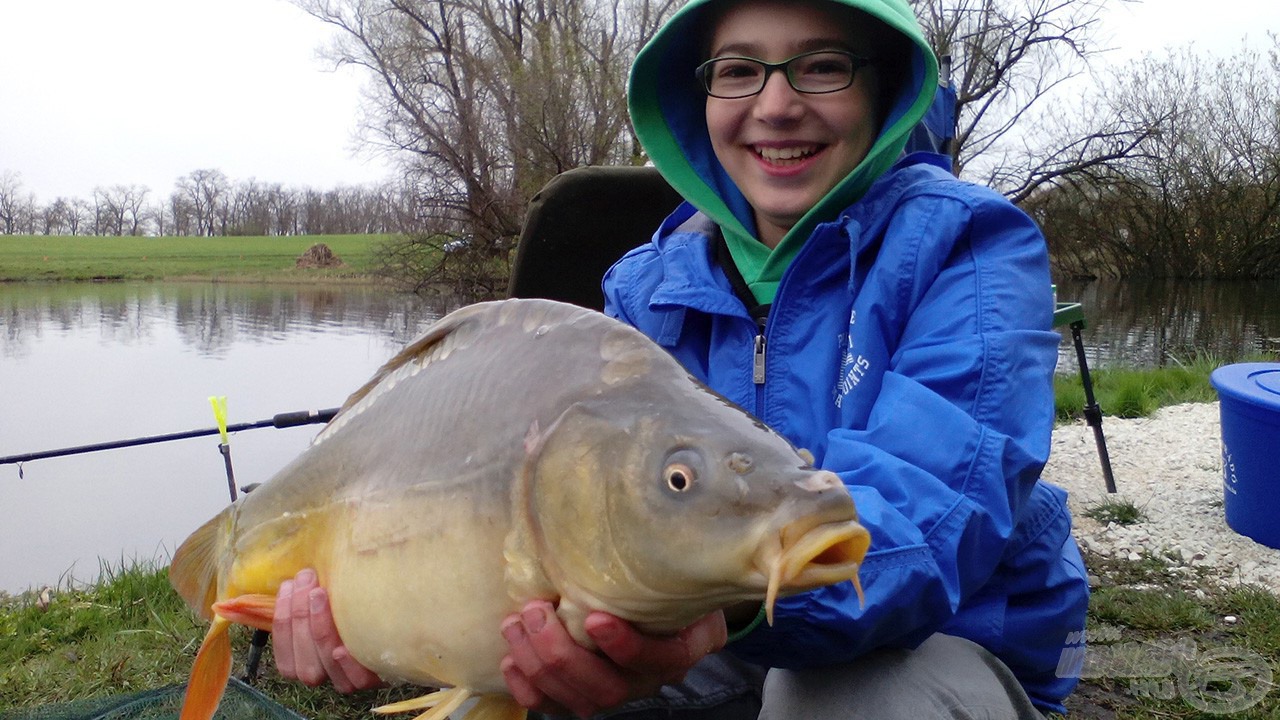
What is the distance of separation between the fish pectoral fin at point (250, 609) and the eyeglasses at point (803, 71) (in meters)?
1.10

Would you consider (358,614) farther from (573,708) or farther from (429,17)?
(429,17)

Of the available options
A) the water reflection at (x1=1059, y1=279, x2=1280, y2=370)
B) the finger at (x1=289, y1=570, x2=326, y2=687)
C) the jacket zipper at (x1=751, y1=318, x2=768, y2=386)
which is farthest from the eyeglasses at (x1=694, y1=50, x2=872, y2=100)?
the water reflection at (x1=1059, y1=279, x2=1280, y2=370)

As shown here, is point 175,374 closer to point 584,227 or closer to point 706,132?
point 584,227

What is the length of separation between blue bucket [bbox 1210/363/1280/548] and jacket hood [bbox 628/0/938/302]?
2125 millimetres

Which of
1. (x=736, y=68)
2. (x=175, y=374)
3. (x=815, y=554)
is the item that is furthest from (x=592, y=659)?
(x=175, y=374)

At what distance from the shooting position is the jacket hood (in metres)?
1.56

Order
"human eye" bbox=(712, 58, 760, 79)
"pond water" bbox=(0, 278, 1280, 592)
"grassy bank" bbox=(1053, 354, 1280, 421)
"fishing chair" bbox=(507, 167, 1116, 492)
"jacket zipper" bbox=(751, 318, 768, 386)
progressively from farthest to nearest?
"grassy bank" bbox=(1053, 354, 1280, 421), "pond water" bbox=(0, 278, 1280, 592), "fishing chair" bbox=(507, 167, 1116, 492), "human eye" bbox=(712, 58, 760, 79), "jacket zipper" bbox=(751, 318, 768, 386)

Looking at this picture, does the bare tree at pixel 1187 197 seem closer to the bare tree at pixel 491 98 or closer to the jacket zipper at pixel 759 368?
the bare tree at pixel 491 98

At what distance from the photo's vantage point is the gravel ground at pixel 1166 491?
307cm

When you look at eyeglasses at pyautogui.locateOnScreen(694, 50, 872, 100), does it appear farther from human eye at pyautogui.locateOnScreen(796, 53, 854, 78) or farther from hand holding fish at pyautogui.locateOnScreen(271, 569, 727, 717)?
hand holding fish at pyautogui.locateOnScreen(271, 569, 727, 717)

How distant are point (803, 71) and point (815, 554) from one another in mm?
1084

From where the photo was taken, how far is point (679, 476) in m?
0.80

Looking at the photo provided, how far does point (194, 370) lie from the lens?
8695 millimetres
